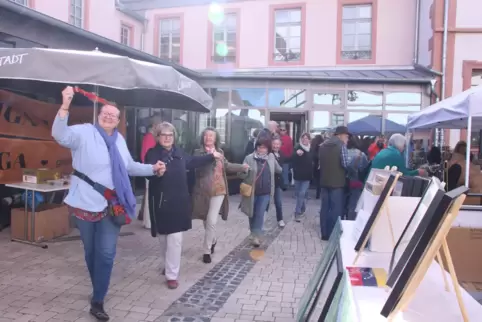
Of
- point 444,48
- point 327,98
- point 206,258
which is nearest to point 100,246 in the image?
point 206,258

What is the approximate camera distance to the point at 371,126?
40.5ft

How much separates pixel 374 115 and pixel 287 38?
470 centimetres

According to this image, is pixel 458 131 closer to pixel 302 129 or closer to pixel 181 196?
pixel 302 129

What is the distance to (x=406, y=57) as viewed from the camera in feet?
48.2

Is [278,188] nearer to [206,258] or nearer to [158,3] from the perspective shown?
[206,258]

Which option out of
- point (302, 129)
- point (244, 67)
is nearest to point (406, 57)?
point (302, 129)

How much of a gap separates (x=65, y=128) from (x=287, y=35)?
13.3 m

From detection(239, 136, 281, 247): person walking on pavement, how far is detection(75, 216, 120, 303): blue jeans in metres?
2.58

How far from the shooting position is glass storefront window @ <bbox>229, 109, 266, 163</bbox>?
1331cm

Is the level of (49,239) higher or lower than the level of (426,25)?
lower

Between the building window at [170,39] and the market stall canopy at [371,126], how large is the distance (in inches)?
Answer: 295

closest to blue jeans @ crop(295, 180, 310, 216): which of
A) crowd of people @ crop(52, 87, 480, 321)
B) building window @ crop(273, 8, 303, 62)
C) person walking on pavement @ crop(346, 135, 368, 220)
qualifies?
person walking on pavement @ crop(346, 135, 368, 220)

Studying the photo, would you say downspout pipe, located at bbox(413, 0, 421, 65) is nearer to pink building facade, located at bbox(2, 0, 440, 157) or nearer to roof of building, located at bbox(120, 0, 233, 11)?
pink building facade, located at bbox(2, 0, 440, 157)

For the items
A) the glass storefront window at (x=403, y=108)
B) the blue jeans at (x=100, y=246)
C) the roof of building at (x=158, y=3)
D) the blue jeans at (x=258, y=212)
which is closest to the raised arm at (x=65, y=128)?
the blue jeans at (x=100, y=246)
